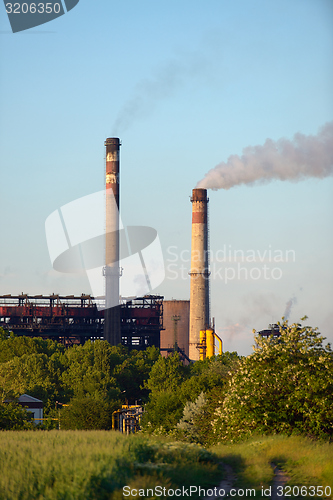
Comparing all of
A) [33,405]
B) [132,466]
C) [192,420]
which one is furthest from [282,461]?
[33,405]

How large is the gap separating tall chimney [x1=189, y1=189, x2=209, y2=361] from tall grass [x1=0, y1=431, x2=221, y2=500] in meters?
62.9

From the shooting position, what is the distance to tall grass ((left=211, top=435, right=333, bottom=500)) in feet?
51.6

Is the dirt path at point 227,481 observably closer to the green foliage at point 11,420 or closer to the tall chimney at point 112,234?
the green foliage at point 11,420

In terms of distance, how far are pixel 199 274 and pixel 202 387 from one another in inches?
1593

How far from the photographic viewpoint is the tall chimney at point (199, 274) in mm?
81312

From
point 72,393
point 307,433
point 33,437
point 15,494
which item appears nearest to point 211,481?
point 15,494

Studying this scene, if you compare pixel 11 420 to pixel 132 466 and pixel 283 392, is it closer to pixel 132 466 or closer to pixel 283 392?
pixel 283 392

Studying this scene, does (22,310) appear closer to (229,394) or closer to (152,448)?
(229,394)

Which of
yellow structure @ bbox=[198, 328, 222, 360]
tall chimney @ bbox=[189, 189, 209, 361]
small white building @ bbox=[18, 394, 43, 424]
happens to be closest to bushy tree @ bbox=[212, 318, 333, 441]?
small white building @ bbox=[18, 394, 43, 424]

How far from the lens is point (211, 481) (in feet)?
50.8

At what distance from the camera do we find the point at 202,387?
41531 mm

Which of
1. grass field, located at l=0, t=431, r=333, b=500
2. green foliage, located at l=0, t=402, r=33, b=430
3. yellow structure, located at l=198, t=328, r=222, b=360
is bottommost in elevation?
green foliage, located at l=0, t=402, r=33, b=430

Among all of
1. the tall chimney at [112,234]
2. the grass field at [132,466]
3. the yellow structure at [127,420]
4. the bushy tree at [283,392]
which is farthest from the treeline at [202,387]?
the tall chimney at [112,234]

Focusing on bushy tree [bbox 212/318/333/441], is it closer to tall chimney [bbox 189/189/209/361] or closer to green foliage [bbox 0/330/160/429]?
green foliage [bbox 0/330/160/429]
